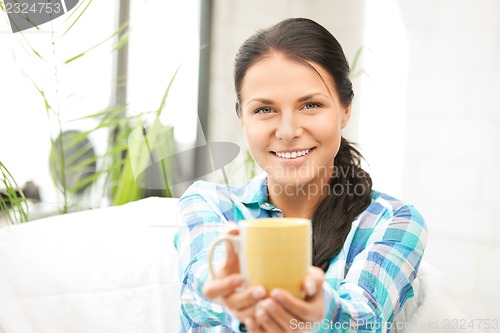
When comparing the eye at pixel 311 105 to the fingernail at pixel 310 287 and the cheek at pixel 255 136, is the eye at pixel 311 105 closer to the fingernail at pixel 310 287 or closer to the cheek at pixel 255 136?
the cheek at pixel 255 136

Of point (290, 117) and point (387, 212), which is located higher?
point (290, 117)

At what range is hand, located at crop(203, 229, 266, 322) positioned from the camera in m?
0.57

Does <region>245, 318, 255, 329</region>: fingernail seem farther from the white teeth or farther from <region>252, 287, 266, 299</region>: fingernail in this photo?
the white teeth

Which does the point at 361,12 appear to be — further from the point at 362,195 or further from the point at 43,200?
the point at 43,200

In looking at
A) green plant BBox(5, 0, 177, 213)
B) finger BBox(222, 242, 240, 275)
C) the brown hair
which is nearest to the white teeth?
the brown hair

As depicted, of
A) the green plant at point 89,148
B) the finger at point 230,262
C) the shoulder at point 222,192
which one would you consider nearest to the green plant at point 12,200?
the green plant at point 89,148

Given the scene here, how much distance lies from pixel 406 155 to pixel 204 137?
0.46 meters

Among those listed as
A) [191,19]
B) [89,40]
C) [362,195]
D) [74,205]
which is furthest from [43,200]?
[362,195]

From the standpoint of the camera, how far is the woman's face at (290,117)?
887mm

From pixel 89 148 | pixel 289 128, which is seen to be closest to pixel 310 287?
pixel 289 128

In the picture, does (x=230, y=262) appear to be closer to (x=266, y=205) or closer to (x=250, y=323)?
(x=250, y=323)

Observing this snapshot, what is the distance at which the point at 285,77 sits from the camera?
88 cm

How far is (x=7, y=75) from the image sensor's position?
121 centimetres

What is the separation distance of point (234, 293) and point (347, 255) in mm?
407
